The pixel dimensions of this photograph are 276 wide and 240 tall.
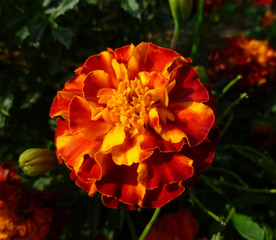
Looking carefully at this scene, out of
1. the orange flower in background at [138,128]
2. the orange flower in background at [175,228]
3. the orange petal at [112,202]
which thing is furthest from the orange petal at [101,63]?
the orange flower in background at [175,228]

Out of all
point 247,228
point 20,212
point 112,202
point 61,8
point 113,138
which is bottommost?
point 247,228

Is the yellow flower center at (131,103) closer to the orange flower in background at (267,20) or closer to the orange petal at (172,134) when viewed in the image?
the orange petal at (172,134)

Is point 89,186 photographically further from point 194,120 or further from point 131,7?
point 131,7

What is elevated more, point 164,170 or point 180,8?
point 180,8

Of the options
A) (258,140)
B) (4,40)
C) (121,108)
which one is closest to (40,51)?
(4,40)

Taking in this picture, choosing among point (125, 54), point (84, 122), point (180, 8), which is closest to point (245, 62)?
point (180, 8)

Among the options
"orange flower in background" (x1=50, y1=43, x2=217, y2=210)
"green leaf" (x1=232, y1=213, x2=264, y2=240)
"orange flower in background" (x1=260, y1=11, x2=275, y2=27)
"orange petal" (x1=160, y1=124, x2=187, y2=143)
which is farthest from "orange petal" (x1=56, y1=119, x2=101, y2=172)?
"orange flower in background" (x1=260, y1=11, x2=275, y2=27)

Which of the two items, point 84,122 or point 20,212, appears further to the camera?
point 20,212
